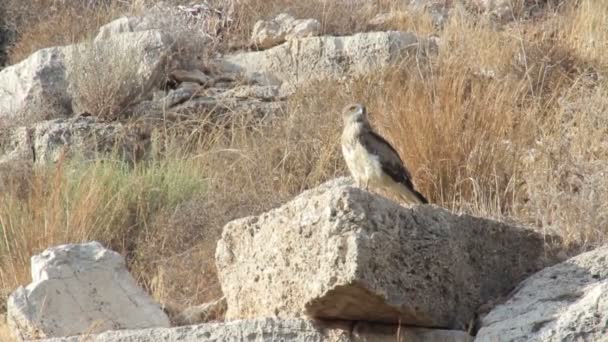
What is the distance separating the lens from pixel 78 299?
23.5 ft

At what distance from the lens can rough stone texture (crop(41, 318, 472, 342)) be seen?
5801 millimetres

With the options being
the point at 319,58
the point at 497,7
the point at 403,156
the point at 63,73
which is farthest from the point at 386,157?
the point at 497,7

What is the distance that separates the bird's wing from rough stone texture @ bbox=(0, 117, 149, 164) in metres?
3.78

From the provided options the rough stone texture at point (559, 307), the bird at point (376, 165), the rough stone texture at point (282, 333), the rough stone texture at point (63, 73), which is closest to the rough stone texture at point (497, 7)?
the rough stone texture at point (63, 73)

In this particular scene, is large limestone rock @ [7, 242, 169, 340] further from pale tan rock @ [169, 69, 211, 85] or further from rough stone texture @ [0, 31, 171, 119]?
pale tan rock @ [169, 69, 211, 85]

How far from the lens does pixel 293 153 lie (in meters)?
10.7

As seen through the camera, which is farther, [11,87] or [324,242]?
[11,87]

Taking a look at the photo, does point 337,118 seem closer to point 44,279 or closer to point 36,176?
point 36,176

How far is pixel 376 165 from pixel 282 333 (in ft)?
7.59

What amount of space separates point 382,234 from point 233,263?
1.01 meters

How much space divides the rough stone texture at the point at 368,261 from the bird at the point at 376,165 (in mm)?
1539

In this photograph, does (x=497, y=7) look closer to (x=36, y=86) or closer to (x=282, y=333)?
(x=36, y=86)

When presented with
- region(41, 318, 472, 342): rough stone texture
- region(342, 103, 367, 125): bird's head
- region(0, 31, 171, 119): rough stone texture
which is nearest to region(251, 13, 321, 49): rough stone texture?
region(0, 31, 171, 119): rough stone texture

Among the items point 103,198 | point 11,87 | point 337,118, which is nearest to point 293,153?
point 337,118
